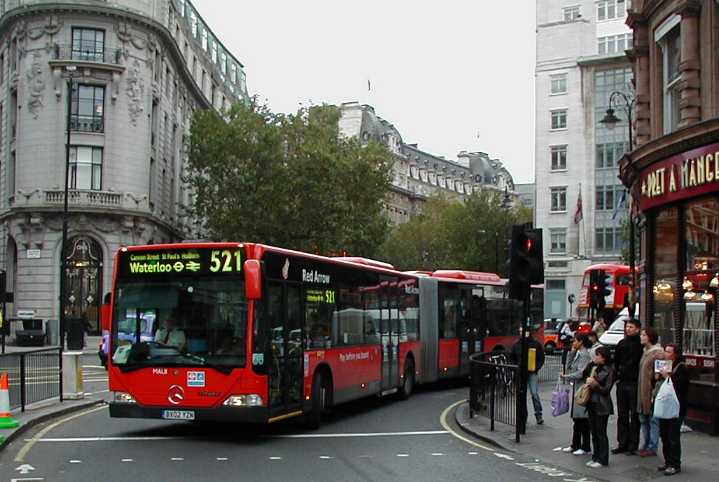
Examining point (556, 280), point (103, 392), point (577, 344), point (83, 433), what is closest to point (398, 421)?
point (577, 344)

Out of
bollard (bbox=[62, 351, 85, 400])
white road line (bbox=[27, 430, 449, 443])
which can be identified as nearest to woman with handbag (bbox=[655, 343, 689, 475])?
white road line (bbox=[27, 430, 449, 443])

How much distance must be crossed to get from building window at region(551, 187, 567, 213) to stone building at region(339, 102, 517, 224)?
30.5 m

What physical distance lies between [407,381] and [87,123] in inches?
1217

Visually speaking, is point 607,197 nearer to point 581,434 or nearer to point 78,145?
point 78,145

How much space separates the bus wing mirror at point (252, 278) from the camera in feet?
44.3

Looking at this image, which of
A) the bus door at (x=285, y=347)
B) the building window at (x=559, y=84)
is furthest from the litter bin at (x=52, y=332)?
the building window at (x=559, y=84)

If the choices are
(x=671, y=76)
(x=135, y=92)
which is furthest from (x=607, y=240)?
(x=671, y=76)

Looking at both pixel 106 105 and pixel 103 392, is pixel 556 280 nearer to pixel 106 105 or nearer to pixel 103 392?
pixel 106 105

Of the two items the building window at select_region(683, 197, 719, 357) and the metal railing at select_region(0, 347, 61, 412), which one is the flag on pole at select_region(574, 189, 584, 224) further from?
the metal railing at select_region(0, 347, 61, 412)

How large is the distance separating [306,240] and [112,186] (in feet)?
38.3

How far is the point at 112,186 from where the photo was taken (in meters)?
48.3

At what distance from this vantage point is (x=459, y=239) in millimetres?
85875

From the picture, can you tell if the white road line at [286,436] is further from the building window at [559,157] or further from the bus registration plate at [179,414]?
the building window at [559,157]

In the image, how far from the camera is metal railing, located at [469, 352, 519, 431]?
16.2 metres
